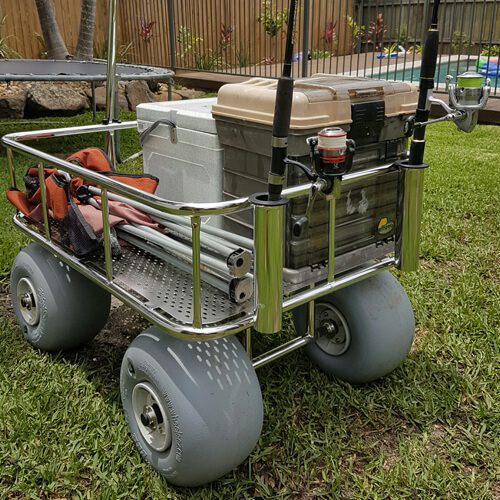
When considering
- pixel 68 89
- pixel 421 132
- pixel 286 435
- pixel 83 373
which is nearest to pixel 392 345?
pixel 286 435

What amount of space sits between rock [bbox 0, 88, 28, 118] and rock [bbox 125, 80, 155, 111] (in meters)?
1.35

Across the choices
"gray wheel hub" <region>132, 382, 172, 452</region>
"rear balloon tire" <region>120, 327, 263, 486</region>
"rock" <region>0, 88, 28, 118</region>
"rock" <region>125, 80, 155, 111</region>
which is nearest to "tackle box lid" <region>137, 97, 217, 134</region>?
"rear balloon tire" <region>120, 327, 263, 486</region>

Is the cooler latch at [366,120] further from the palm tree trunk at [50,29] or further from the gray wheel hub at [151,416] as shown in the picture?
the palm tree trunk at [50,29]

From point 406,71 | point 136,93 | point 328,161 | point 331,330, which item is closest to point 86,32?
point 136,93

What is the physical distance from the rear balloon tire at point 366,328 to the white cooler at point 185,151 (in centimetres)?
59

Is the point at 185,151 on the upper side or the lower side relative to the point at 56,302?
upper

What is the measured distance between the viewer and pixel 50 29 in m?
8.07

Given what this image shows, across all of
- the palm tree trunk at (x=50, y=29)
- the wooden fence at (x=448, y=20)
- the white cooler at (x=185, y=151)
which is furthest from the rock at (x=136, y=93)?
the white cooler at (x=185, y=151)

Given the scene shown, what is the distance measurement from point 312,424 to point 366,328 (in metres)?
0.38

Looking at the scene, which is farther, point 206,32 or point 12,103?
point 206,32

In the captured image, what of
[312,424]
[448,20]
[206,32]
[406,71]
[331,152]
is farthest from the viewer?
[448,20]

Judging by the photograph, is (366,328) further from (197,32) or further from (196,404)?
(197,32)

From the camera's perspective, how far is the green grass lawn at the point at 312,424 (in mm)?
1886

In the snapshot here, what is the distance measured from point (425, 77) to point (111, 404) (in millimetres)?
1506
